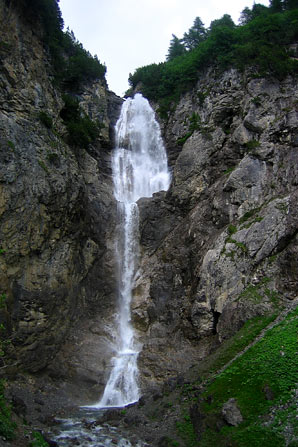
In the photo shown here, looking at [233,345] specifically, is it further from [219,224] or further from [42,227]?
[42,227]

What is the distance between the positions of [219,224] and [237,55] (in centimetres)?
1827

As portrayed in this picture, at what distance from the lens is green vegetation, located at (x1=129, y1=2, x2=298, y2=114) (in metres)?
32.3

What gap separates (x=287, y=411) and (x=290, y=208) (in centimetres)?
1282

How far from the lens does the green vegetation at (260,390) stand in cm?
1262

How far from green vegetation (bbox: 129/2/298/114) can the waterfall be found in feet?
10.3

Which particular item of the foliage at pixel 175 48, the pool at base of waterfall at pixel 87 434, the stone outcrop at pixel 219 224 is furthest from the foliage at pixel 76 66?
the pool at base of waterfall at pixel 87 434

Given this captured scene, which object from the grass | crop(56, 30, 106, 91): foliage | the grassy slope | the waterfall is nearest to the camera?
the grassy slope

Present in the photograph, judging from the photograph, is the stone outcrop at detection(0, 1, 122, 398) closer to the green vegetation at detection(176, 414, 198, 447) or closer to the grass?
the grass

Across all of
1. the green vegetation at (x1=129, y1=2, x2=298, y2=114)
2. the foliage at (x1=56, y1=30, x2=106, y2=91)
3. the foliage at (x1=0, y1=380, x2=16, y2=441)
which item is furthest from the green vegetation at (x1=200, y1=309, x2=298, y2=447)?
the foliage at (x1=56, y1=30, x2=106, y2=91)

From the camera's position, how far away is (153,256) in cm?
2998

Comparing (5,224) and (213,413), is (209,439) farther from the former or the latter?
(5,224)

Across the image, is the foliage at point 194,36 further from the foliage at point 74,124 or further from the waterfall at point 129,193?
the foliage at point 74,124

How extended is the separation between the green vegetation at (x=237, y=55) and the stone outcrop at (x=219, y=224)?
128cm

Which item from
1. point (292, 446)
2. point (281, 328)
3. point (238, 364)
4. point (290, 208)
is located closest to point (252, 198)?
point (290, 208)
